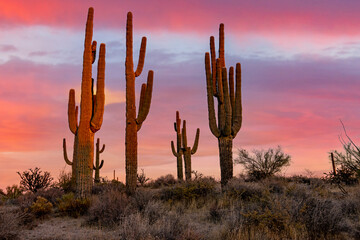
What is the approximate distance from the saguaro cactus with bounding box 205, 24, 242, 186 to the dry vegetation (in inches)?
73.4

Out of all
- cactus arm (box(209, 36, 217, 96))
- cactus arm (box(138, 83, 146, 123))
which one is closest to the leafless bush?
cactus arm (box(138, 83, 146, 123))

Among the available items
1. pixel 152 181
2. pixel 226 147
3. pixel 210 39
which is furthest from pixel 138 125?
pixel 152 181

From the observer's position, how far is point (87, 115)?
1582 centimetres

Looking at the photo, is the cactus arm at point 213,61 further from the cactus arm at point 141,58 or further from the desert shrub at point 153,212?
the desert shrub at point 153,212

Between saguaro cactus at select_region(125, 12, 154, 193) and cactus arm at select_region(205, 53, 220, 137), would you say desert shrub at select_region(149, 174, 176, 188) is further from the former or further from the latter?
saguaro cactus at select_region(125, 12, 154, 193)

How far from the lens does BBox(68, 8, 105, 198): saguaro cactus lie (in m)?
15.2

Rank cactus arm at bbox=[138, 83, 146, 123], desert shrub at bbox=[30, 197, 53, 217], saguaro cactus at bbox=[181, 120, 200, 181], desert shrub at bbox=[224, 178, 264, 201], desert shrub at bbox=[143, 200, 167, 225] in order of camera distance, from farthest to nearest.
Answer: saguaro cactus at bbox=[181, 120, 200, 181] → cactus arm at bbox=[138, 83, 146, 123] → desert shrub at bbox=[224, 178, 264, 201] → desert shrub at bbox=[30, 197, 53, 217] → desert shrub at bbox=[143, 200, 167, 225]

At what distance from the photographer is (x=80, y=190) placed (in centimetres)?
1514

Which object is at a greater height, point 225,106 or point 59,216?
point 225,106

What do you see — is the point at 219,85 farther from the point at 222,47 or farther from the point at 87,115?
the point at 87,115

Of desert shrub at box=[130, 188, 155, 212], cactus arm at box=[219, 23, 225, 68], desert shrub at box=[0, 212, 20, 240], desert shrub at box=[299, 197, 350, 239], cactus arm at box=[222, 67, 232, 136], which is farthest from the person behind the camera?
cactus arm at box=[219, 23, 225, 68]

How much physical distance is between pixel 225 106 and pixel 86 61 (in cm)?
727

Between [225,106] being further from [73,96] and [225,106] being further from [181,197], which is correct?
[73,96]

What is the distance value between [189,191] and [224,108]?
5129mm
